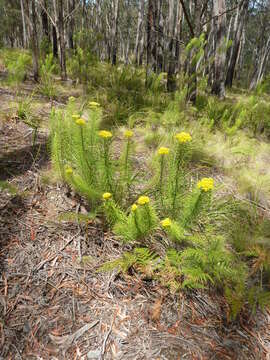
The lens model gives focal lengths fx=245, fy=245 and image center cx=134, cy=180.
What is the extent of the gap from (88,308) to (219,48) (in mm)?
5477

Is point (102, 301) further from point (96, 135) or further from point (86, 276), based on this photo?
point (96, 135)

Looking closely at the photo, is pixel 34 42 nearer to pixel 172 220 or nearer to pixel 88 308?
pixel 172 220

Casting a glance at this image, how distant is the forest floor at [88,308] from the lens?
110 cm

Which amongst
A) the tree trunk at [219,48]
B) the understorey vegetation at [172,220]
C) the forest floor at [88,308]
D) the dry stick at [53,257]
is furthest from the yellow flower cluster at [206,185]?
the tree trunk at [219,48]

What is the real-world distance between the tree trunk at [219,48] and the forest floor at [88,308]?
173 inches

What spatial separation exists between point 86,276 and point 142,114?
282cm

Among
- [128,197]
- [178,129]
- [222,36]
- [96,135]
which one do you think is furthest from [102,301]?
[222,36]

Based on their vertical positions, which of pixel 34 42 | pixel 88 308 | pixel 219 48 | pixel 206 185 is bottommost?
pixel 88 308

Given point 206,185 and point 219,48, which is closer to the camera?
point 206,185

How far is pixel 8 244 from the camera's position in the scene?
4.72 feet

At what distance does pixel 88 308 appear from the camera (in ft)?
4.02

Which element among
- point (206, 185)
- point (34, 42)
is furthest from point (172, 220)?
point (34, 42)

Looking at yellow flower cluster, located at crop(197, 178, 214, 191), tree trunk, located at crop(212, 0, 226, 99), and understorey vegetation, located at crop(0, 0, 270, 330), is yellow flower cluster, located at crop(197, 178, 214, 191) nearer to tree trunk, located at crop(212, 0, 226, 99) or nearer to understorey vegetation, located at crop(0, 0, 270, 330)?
understorey vegetation, located at crop(0, 0, 270, 330)

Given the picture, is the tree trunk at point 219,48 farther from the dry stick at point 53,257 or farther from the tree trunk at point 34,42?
the dry stick at point 53,257
